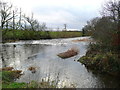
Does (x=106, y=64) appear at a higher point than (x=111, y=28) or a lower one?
lower

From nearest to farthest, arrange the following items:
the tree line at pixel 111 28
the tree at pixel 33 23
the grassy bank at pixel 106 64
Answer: the grassy bank at pixel 106 64, the tree line at pixel 111 28, the tree at pixel 33 23

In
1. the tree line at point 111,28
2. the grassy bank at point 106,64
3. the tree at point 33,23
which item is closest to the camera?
the grassy bank at point 106,64

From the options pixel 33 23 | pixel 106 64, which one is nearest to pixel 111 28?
pixel 106 64

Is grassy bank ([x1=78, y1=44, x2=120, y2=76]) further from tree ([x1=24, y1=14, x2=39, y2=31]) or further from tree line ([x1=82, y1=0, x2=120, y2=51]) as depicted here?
tree ([x1=24, y1=14, x2=39, y2=31])

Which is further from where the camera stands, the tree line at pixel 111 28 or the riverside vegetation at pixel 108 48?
the tree line at pixel 111 28

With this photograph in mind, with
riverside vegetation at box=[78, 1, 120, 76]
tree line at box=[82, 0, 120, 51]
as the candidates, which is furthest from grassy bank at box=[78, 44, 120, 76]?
tree line at box=[82, 0, 120, 51]

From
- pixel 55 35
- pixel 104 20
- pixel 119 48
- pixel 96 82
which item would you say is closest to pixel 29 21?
pixel 55 35

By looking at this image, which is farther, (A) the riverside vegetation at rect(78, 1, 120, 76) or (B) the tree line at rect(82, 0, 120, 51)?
(B) the tree line at rect(82, 0, 120, 51)

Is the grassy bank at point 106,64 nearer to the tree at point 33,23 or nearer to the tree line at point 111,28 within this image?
the tree line at point 111,28

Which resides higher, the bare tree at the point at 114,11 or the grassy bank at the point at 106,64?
the bare tree at the point at 114,11

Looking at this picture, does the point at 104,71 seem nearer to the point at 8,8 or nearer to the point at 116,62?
the point at 116,62

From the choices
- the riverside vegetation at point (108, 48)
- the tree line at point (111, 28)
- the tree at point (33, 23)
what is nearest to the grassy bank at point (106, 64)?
the riverside vegetation at point (108, 48)

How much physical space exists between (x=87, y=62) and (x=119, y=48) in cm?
403

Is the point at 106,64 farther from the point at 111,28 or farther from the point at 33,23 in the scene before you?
the point at 33,23
